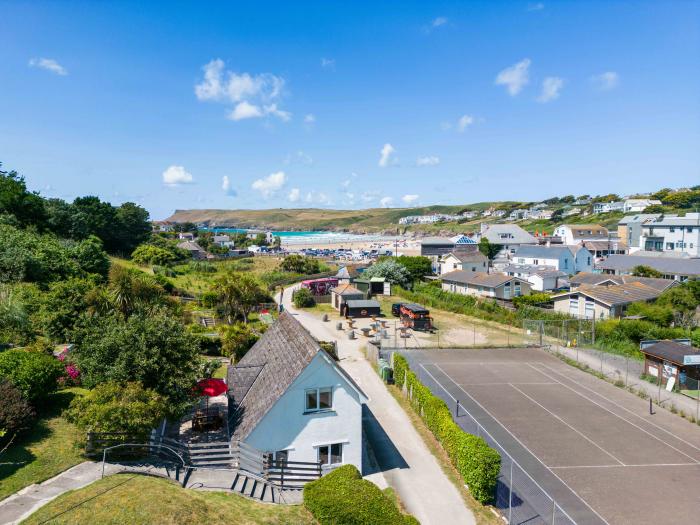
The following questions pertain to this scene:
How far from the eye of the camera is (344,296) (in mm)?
54438

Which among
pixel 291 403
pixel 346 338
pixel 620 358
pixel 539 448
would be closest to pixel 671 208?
pixel 620 358

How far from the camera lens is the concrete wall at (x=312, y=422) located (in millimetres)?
16531

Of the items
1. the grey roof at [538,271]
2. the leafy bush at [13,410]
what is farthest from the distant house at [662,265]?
the leafy bush at [13,410]

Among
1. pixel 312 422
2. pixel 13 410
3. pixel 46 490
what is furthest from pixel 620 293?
pixel 13 410

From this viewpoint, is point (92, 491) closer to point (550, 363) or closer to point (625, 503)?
point (625, 503)

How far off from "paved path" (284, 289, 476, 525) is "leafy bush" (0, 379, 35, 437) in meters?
12.9

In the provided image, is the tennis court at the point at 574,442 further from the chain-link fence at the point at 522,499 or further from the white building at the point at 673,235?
the white building at the point at 673,235

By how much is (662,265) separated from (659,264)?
1.63ft

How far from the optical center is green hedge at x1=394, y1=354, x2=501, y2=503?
16.0 m

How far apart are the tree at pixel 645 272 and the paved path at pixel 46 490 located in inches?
2661

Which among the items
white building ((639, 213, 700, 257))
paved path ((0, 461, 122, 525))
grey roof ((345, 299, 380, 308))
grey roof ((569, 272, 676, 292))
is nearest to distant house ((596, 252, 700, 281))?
grey roof ((569, 272, 676, 292))

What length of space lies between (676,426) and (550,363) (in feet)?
38.6

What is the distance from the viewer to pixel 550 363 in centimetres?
3503

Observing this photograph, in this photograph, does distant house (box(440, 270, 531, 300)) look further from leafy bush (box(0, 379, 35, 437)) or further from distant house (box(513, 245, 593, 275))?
leafy bush (box(0, 379, 35, 437))
